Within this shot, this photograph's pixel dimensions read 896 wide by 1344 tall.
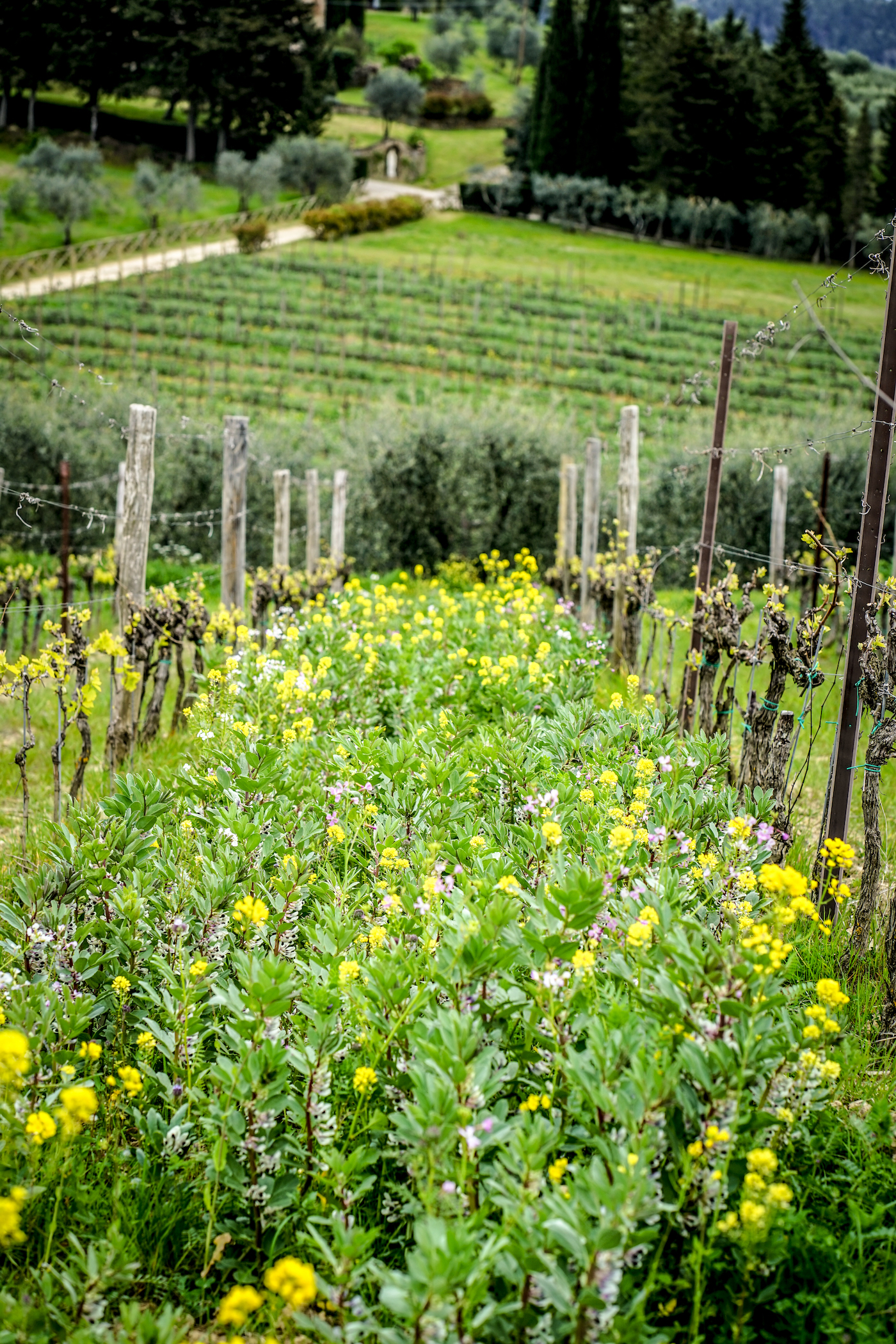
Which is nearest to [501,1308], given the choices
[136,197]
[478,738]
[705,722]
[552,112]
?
Result: [478,738]

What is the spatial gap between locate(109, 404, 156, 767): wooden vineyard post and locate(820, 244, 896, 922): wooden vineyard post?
14.7 feet

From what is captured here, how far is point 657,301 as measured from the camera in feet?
143

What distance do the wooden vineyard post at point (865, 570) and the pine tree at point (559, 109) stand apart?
233 ft

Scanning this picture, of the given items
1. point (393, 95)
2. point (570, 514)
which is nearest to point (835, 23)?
point (393, 95)

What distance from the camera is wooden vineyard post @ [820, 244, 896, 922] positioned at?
15.1 ft

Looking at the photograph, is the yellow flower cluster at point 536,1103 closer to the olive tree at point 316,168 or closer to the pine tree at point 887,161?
the olive tree at point 316,168

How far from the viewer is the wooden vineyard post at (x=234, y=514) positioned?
8.79 metres

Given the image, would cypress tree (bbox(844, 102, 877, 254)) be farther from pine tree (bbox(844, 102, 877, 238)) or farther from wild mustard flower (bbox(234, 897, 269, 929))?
wild mustard flower (bbox(234, 897, 269, 929))

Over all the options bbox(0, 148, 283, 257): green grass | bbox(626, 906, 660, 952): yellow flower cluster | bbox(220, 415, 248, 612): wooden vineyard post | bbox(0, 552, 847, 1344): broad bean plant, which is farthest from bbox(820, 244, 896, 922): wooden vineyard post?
bbox(0, 148, 283, 257): green grass

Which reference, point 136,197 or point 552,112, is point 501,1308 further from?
point 552,112

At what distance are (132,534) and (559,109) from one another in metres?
71.6

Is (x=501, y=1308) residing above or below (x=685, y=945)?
below

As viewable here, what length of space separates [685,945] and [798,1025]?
0.54 m

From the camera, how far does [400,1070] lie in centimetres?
294
